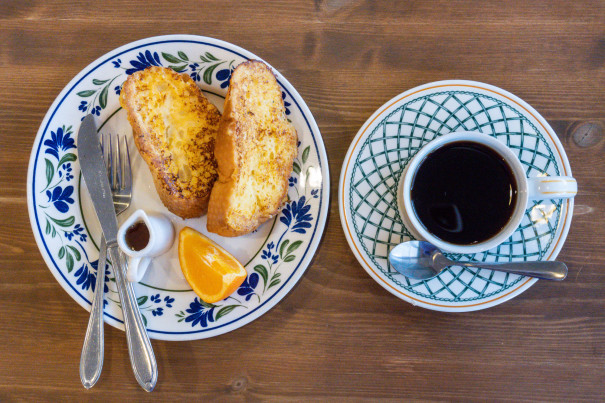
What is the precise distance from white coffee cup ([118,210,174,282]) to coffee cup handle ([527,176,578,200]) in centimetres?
93

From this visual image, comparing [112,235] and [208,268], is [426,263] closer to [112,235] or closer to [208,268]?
[208,268]

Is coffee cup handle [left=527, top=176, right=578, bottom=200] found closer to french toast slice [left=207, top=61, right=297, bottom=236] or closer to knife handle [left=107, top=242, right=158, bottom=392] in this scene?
french toast slice [left=207, top=61, right=297, bottom=236]

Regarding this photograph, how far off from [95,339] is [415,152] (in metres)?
1.03

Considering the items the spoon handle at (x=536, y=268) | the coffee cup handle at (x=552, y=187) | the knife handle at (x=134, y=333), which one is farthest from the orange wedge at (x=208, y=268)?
the coffee cup handle at (x=552, y=187)

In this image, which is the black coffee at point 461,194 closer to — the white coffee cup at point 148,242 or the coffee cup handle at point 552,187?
the coffee cup handle at point 552,187

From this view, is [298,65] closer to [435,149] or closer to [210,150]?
[210,150]

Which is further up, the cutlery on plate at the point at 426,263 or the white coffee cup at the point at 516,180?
the white coffee cup at the point at 516,180

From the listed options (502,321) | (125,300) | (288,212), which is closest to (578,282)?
(502,321)

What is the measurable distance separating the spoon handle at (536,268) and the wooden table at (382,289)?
0.21 metres

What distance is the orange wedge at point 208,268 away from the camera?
1108 millimetres

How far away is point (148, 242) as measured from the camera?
1.11 m

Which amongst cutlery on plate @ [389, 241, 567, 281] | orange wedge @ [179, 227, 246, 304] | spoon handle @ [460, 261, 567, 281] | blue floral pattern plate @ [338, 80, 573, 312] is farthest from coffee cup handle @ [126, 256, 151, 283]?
spoon handle @ [460, 261, 567, 281]

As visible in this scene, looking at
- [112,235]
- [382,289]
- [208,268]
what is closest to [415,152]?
[382,289]

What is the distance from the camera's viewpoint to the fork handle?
1.16 m
